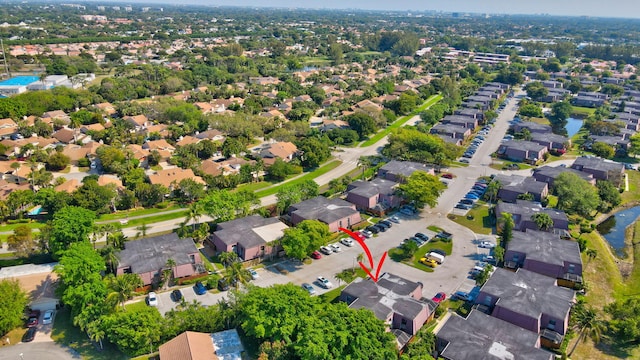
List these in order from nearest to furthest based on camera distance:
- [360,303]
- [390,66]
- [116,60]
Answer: [360,303] < [116,60] < [390,66]

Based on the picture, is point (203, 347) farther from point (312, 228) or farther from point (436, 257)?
point (436, 257)

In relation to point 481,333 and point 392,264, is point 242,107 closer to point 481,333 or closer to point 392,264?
point 392,264


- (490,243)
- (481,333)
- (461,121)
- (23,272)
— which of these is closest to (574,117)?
(461,121)

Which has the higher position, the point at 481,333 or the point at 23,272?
the point at 481,333

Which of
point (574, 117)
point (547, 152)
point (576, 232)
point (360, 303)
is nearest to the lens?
point (360, 303)

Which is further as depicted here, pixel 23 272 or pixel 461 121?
pixel 461 121

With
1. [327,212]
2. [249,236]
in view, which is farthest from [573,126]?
[249,236]
